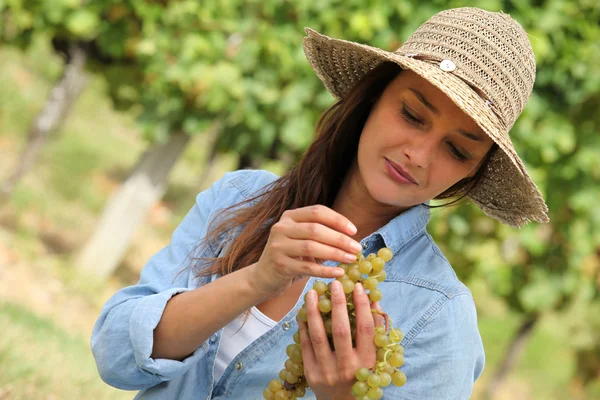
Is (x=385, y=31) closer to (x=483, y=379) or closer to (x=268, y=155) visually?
(x=268, y=155)

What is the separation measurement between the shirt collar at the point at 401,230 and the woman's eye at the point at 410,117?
0.25 meters

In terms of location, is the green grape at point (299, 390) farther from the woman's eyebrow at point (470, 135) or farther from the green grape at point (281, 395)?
the woman's eyebrow at point (470, 135)

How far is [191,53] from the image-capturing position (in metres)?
5.12

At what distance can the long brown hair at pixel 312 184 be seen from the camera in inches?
79.3

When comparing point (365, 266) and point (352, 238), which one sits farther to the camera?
point (352, 238)

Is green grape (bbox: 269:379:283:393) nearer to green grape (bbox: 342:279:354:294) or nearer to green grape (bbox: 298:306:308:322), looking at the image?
green grape (bbox: 298:306:308:322)

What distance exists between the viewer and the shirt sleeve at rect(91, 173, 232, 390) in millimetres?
1772

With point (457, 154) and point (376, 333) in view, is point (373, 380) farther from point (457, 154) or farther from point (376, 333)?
point (457, 154)

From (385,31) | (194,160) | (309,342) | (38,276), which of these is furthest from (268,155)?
(194,160)

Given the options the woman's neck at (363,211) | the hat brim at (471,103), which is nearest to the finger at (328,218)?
the hat brim at (471,103)

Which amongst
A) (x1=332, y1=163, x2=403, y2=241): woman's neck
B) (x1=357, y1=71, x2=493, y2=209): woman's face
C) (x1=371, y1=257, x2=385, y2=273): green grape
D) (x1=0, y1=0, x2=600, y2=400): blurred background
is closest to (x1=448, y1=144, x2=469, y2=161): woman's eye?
(x1=357, y1=71, x2=493, y2=209): woman's face

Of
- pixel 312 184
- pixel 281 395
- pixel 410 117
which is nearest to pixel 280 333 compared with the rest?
pixel 281 395

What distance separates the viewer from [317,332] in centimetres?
154

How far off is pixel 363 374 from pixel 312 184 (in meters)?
0.73
